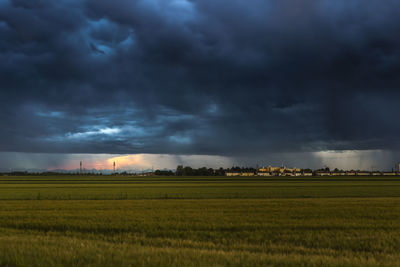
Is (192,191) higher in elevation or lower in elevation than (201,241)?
lower

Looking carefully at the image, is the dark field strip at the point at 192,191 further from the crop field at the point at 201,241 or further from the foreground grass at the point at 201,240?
the crop field at the point at 201,241

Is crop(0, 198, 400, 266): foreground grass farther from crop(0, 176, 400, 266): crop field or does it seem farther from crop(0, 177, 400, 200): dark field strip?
crop(0, 177, 400, 200): dark field strip

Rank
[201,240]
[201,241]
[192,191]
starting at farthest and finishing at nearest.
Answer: [192,191], [201,240], [201,241]

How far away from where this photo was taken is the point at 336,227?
18.3 meters

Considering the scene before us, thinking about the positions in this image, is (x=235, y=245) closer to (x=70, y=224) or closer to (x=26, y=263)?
(x=26, y=263)

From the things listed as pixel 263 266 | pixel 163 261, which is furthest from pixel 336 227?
pixel 163 261

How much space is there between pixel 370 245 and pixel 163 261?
9.35m

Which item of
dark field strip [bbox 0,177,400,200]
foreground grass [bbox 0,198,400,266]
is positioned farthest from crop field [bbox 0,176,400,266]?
dark field strip [bbox 0,177,400,200]

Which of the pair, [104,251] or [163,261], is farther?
A: [104,251]

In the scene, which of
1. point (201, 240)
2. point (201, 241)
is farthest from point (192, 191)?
point (201, 241)

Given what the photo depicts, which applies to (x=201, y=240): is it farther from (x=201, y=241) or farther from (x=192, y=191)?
(x=192, y=191)

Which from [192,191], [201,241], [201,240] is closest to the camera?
[201,241]

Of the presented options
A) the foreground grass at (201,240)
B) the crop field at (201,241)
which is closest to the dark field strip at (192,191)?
the foreground grass at (201,240)

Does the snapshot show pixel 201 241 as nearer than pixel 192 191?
Yes
